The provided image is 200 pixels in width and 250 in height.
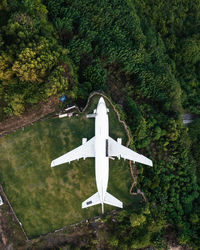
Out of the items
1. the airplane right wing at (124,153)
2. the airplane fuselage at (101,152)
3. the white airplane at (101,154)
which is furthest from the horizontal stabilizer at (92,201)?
the airplane right wing at (124,153)

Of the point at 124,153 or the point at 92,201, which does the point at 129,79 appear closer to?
the point at 124,153

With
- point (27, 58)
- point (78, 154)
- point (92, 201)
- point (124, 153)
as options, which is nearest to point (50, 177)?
point (78, 154)

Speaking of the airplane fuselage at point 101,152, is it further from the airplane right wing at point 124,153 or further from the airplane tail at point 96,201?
the airplane right wing at point 124,153

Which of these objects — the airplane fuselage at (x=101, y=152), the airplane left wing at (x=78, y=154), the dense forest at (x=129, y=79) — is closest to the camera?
the dense forest at (x=129, y=79)

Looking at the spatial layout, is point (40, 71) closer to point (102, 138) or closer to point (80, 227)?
point (102, 138)

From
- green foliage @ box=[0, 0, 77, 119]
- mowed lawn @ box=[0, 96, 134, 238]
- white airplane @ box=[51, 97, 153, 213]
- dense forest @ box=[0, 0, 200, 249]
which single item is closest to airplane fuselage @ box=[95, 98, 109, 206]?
white airplane @ box=[51, 97, 153, 213]
